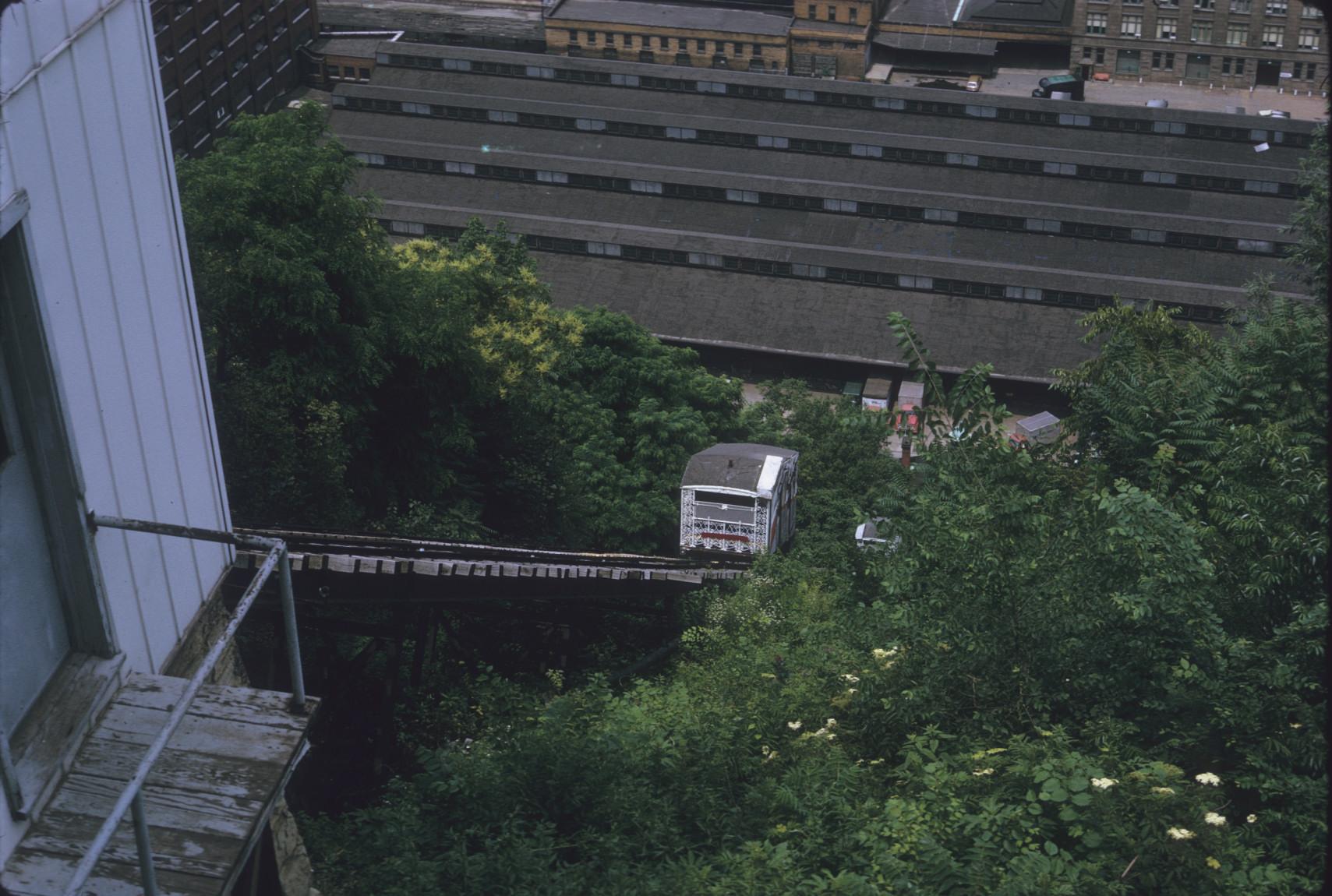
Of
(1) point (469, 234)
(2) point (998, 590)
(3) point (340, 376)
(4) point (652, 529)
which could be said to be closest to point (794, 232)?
(1) point (469, 234)

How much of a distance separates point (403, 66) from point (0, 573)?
230 ft

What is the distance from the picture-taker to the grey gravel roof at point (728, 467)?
35219 millimetres

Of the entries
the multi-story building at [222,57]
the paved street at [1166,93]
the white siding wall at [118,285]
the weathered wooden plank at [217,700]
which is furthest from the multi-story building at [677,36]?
the weathered wooden plank at [217,700]

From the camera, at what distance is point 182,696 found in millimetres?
6305

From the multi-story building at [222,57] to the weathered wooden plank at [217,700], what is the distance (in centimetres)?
6357

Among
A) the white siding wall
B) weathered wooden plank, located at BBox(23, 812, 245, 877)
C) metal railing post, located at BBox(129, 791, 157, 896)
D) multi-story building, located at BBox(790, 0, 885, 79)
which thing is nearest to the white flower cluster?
the white siding wall

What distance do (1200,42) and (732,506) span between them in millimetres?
75187

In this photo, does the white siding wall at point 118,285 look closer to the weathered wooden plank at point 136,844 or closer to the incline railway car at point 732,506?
the weathered wooden plank at point 136,844

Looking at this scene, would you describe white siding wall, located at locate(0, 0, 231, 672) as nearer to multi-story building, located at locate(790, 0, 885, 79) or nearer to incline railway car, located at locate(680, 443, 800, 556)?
incline railway car, located at locate(680, 443, 800, 556)

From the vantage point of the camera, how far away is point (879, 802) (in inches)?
479

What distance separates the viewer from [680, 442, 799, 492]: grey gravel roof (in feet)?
116

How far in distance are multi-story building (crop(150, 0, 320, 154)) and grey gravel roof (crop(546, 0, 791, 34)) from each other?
18.0 metres

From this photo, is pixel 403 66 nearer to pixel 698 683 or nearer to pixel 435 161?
pixel 435 161

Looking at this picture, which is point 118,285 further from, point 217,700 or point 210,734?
point 210,734
